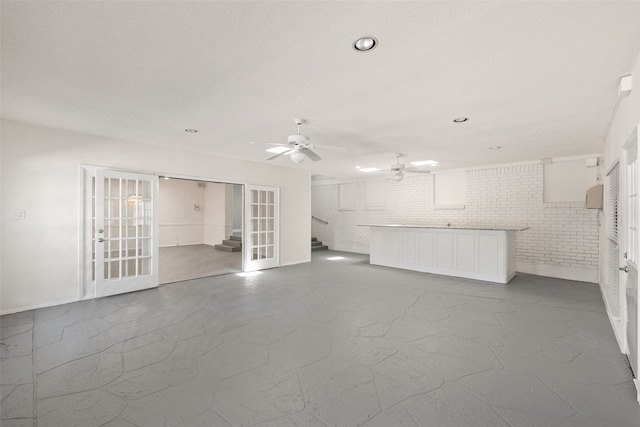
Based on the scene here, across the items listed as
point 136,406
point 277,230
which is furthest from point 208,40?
point 277,230

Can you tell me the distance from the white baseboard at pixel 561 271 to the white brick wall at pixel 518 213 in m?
0.03

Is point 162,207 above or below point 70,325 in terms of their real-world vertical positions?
above

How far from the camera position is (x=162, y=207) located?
33.5ft

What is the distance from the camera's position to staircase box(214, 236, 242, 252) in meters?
9.52

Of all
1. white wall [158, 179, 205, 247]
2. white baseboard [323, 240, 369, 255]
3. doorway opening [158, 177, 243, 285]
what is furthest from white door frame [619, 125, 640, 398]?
white wall [158, 179, 205, 247]

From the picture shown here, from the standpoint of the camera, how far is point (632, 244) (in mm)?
2449

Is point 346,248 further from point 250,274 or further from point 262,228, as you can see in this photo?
point 250,274

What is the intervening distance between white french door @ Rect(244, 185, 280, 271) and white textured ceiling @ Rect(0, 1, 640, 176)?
2.48 m

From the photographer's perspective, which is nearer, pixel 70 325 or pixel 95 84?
pixel 95 84

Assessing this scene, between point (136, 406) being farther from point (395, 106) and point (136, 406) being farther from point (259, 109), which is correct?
point (395, 106)

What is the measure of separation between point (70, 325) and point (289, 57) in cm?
388

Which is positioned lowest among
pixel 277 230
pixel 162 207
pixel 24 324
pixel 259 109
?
pixel 24 324

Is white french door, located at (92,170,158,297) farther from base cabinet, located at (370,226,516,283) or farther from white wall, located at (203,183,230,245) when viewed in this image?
white wall, located at (203,183,230,245)

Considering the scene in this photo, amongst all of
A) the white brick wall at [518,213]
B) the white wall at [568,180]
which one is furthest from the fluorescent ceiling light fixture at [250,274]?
the white wall at [568,180]
